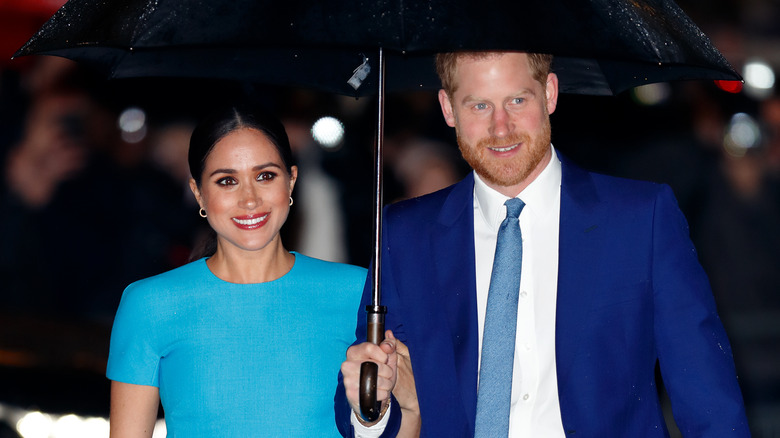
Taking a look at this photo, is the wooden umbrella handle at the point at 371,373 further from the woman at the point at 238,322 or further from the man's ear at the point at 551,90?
the man's ear at the point at 551,90

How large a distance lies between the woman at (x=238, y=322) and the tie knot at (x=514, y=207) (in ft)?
2.48

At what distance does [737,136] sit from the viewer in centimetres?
994

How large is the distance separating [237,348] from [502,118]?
123cm

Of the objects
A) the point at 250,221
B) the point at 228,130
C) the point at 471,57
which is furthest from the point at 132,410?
the point at 471,57

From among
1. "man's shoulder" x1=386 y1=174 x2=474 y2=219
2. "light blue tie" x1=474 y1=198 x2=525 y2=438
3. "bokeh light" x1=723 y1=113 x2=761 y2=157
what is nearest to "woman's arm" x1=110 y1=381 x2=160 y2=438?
"man's shoulder" x1=386 y1=174 x2=474 y2=219

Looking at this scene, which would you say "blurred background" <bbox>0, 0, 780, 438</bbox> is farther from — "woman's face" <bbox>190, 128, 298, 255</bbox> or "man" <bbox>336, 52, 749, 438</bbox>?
"man" <bbox>336, 52, 749, 438</bbox>

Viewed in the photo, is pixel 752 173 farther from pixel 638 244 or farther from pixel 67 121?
pixel 638 244

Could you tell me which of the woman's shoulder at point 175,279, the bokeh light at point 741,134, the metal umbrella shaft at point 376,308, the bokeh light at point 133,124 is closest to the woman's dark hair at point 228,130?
the woman's shoulder at point 175,279

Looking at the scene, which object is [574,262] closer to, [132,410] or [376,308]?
[376,308]

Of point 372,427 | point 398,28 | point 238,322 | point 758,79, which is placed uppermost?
point 758,79

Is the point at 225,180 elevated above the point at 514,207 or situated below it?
above

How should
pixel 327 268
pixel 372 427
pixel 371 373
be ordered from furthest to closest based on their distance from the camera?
pixel 327 268
pixel 372 427
pixel 371 373

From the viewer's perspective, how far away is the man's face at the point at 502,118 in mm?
3418

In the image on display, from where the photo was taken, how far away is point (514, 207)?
3.51 m
